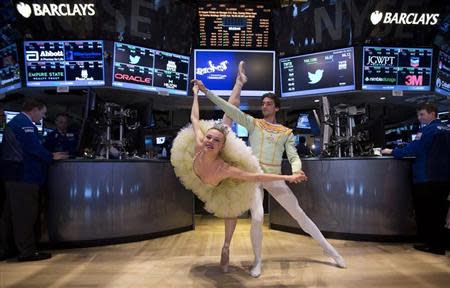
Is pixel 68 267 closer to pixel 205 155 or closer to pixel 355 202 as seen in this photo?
pixel 205 155

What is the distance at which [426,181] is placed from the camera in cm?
445

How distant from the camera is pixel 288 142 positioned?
12.0 feet

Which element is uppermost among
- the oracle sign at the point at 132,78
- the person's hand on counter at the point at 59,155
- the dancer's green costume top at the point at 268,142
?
the oracle sign at the point at 132,78

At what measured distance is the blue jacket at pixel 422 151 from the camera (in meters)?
4.37

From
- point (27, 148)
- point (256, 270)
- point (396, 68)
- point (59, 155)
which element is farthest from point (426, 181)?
point (27, 148)

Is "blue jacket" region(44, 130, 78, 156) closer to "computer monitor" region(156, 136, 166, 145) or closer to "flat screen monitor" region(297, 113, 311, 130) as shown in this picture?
"computer monitor" region(156, 136, 166, 145)

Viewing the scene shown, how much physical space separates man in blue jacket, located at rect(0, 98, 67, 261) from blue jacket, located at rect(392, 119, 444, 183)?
158 inches

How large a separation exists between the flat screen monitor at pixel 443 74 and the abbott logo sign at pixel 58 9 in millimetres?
5809

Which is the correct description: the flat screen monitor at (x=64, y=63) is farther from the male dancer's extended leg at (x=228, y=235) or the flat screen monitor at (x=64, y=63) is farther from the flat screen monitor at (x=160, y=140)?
the male dancer's extended leg at (x=228, y=235)

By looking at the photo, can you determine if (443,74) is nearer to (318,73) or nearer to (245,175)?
(318,73)

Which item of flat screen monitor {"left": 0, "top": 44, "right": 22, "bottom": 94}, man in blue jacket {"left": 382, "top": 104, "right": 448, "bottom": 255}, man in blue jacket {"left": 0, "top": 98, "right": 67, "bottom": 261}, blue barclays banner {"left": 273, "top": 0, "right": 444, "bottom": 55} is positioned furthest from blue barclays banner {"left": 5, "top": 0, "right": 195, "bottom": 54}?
man in blue jacket {"left": 382, "top": 104, "right": 448, "bottom": 255}

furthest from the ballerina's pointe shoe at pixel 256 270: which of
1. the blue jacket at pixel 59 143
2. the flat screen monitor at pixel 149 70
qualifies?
the flat screen monitor at pixel 149 70

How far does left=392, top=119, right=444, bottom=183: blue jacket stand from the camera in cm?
437

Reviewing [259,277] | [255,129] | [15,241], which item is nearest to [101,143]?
[15,241]
